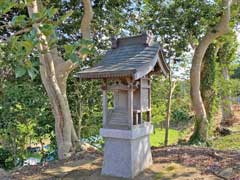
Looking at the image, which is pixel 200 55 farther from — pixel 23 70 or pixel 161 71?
pixel 23 70

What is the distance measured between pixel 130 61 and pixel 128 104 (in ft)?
2.39

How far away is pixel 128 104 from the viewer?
4688mm

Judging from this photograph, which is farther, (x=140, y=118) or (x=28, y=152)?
(x=28, y=152)

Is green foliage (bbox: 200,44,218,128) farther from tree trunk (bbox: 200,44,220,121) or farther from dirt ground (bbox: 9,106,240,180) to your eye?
dirt ground (bbox: 9,106,240,180)

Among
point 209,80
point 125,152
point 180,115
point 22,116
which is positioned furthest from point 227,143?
point 22,116

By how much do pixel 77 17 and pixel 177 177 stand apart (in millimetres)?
5626

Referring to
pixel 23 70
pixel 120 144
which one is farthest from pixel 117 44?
pixel 23 70

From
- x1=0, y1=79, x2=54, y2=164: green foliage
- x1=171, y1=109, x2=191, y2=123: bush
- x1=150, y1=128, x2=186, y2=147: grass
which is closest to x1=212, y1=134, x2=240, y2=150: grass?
x1=171, y1=109, x2=191, y2=123: bush

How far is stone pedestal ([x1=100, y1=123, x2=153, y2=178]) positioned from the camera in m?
4.67

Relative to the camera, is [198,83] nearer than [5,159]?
No

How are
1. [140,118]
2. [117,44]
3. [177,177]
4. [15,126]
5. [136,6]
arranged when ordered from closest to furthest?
[177,177] → [140,118] → [117,44] → [15,126] → [136,6]

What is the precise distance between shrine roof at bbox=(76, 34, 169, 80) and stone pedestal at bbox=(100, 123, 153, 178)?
0.98 metres

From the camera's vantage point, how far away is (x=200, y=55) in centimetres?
801

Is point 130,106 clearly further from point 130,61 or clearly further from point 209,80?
point 209,80
